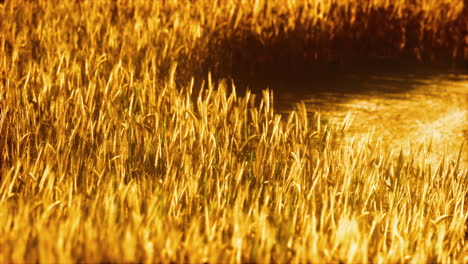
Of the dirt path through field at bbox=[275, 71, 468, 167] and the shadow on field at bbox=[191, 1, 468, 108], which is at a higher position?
the shadow on field at bbox=[191, 1, 468, 108]

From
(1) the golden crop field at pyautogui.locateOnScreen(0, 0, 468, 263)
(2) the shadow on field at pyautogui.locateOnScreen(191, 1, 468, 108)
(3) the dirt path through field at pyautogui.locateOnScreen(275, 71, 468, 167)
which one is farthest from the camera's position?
(2) the shadow on field at pyautogui.locateOnScreen(191, 1, 468, 108)

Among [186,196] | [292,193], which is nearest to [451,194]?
[292,193]

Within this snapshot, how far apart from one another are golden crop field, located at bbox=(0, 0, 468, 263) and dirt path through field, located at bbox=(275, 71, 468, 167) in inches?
8.4

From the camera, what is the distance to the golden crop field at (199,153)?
1.37 m

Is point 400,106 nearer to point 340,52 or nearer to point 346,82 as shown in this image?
point 346,82

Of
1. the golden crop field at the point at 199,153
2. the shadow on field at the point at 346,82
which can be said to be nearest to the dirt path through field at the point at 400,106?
the shadow on field at the point at 346,82

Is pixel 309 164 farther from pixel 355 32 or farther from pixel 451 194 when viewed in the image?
pixel 355 32

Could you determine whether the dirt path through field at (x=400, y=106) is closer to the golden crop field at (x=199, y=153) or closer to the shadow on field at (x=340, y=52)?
the shadow on field at (x=340, y=52)

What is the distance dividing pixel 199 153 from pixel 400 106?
164 cm

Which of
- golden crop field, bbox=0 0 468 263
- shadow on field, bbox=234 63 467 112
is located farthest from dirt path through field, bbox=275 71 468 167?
golden crop field, bbox=0 0 468 263

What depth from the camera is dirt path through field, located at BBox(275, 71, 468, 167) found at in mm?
2959

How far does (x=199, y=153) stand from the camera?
6.73 ft

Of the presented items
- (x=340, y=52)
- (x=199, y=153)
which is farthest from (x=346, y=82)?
(x=199, y=153)

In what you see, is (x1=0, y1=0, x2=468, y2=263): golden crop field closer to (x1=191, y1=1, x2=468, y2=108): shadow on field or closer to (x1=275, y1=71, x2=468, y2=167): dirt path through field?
(x1=191, y1=1, x2=468, y2=108): shadow on field
